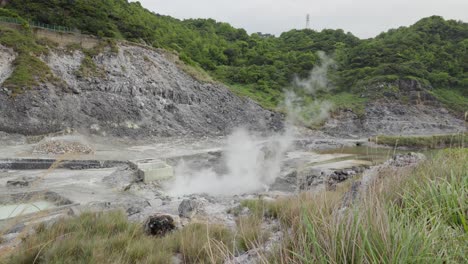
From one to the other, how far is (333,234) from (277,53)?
6186 centimetres

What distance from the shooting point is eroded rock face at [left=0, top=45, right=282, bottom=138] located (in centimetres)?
2183

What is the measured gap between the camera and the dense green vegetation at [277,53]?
34.3m

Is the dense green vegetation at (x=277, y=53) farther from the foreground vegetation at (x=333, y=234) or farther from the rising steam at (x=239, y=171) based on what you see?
the foreground vegetation at (x=333, y=234)

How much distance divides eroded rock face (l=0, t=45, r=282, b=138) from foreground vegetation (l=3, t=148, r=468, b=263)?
21013mm

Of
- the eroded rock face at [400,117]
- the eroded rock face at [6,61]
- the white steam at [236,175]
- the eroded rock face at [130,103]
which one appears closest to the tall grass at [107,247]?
the white steam at [236,175]

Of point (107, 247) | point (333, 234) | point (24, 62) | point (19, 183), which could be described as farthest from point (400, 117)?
point (333, 234)

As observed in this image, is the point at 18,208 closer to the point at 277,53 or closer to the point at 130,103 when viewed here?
the point at 130,103

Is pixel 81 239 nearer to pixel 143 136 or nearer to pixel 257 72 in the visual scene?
pixel 143 136

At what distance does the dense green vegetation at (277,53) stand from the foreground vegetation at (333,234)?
33.9m

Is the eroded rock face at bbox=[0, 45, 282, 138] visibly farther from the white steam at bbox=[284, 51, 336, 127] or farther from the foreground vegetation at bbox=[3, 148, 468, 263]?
the foreground vegetation at bbox=[3, 148, 468, 263]

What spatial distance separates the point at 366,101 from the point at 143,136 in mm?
31919

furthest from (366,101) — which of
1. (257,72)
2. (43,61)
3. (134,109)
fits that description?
(43,61)

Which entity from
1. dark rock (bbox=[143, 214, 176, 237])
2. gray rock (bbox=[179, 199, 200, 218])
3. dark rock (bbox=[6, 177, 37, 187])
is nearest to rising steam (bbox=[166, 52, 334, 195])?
gray rock (bbox=[179, 199, 200, 218])

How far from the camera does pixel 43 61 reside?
83.6 ft
